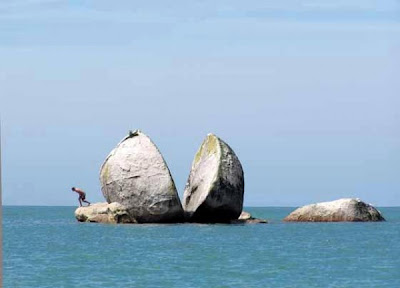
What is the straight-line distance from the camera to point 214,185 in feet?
127

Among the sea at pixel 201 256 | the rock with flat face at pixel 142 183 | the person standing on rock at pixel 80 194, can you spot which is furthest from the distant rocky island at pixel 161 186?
the person standing on rock at pixel 80 194

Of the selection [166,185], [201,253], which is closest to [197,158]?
[166,185]

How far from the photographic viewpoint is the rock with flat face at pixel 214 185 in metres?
38.9

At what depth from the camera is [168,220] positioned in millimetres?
39750

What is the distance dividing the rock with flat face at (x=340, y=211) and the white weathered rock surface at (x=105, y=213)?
11.6 m

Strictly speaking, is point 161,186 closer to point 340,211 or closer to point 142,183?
point 142,183

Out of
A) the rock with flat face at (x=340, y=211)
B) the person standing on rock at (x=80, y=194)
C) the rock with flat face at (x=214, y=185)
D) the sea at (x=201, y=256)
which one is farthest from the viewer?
the rock with flat face at (x=340, y=211)

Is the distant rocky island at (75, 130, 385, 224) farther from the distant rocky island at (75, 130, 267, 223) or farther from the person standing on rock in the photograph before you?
the person standing on rock

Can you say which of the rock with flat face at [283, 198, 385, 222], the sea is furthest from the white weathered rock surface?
the rock with flat face at [283, 198, 385, 222]

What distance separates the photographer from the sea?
2192 cm

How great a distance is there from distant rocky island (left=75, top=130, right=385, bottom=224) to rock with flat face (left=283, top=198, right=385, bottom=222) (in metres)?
7.26

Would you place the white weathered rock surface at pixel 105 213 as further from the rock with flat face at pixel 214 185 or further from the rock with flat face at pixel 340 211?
the rock with flat face at pixel 340 211

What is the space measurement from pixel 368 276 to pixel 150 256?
7.36m

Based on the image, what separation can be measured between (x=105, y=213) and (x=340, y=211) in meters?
12.7
